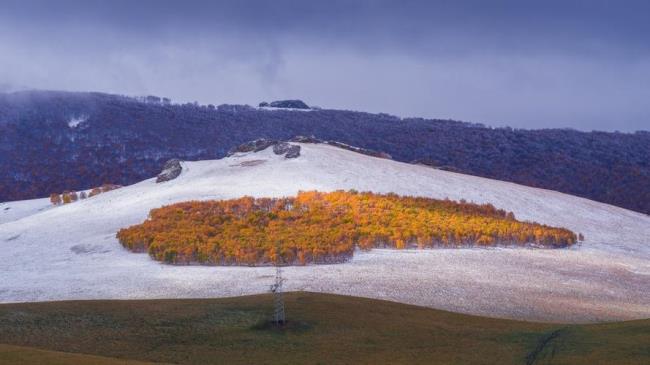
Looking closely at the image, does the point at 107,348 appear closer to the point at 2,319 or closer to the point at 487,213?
the point at 2,319

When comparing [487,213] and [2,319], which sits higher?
[487,213]

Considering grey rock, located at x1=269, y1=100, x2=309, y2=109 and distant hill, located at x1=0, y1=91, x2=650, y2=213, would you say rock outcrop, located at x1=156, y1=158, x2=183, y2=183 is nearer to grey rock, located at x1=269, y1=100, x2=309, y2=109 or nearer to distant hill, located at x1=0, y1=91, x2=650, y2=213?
distant hill, located at x1=0, y1=91, x2=650, y2=213

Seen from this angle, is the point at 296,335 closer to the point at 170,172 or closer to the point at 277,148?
the point at 170,172

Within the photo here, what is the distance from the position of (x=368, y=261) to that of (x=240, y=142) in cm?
6780

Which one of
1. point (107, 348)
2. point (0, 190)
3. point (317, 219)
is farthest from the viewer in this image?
point (0, 190)

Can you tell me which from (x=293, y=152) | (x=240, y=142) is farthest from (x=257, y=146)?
(x=240, y=142)

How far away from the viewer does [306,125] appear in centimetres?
10469

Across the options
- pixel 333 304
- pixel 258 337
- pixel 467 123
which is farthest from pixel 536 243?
pixel 467 123

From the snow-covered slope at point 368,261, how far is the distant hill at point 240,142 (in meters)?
23.8

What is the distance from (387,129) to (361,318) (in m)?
81.3

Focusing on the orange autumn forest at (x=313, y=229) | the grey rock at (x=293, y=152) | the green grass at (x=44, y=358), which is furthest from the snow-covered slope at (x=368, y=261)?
the green grass at (x=44, y=358)

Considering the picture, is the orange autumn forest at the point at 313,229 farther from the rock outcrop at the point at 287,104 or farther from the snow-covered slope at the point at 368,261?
the rock outcrop at the point at 287,104

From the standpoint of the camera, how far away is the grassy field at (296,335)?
672 inches

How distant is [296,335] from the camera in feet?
64.3
